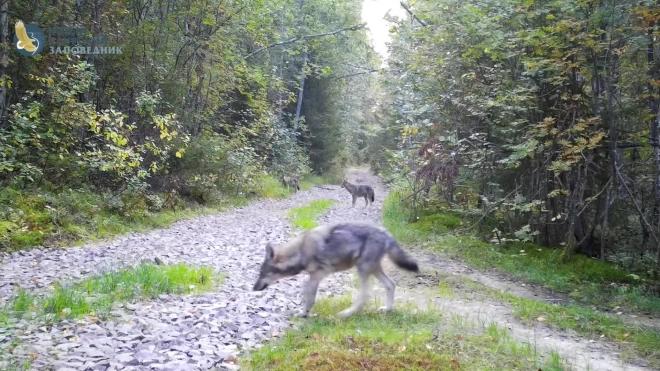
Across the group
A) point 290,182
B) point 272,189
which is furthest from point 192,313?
point 290,182

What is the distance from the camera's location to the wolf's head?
24.3ft

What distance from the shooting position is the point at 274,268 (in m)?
7.50

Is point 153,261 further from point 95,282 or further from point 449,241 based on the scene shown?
point 449,241

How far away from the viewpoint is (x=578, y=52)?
10594 millimetres

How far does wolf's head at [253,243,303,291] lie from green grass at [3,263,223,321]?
4.40 ft

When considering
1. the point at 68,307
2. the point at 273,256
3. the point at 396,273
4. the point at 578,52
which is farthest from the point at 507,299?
the point at 68,307

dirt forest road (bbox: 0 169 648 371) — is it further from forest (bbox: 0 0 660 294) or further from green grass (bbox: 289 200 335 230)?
green grass (bbox: 289 200 335 230)

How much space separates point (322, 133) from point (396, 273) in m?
32.5

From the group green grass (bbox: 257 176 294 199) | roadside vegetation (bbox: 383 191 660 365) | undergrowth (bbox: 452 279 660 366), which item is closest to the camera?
undergrowth (bbox: 452 279 660 366)

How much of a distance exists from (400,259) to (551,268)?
613 centimetres

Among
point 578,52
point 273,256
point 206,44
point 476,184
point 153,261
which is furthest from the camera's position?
point 206,44

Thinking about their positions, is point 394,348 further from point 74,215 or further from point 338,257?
point 74,215

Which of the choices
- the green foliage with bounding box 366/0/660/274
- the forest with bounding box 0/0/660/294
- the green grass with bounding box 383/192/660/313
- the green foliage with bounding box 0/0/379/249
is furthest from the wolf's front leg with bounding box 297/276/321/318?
the green foliage with bounding box 0/0/379/249

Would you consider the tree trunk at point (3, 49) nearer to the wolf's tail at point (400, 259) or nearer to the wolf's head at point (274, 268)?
the wolf's head at point (274, 268)
